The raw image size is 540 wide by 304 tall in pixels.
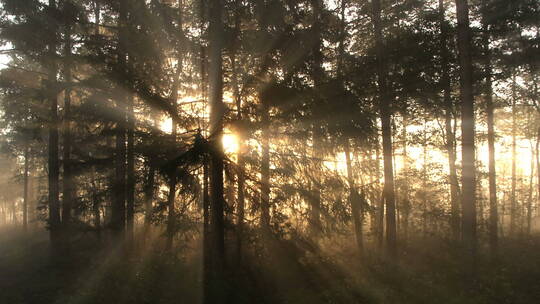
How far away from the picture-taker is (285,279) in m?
11.6

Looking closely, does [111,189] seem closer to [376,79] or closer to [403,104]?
[376,79]

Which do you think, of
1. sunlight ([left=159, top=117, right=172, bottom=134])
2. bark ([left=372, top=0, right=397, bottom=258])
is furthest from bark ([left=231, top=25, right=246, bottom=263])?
bark ([left=372, top=0, right=397, bottom=258])

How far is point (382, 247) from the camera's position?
15227 mm

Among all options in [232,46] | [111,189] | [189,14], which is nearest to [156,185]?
[111,189]

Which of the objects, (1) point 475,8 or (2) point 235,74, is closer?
(2) point 235,74

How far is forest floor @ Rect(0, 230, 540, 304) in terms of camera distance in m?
10.2

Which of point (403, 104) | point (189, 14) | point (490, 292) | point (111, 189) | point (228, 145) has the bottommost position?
point (490, 292)

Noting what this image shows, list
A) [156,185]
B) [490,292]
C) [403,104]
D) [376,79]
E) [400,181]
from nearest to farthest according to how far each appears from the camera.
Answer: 1. [156,185]
2. [490,292]
3. [376,79]
4. [403,104]
5. [400,181]

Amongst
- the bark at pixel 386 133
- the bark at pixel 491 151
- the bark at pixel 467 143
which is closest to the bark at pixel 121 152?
the bark at pixel 386 133

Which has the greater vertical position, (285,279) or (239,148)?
(239,148)

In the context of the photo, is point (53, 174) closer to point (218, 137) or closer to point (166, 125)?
point (166, 125)

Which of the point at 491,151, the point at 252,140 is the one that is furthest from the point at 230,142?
the point at 491,151

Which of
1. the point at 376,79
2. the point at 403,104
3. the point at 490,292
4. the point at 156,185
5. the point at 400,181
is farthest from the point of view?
the point at 400,181

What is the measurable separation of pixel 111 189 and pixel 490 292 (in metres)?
11.0
